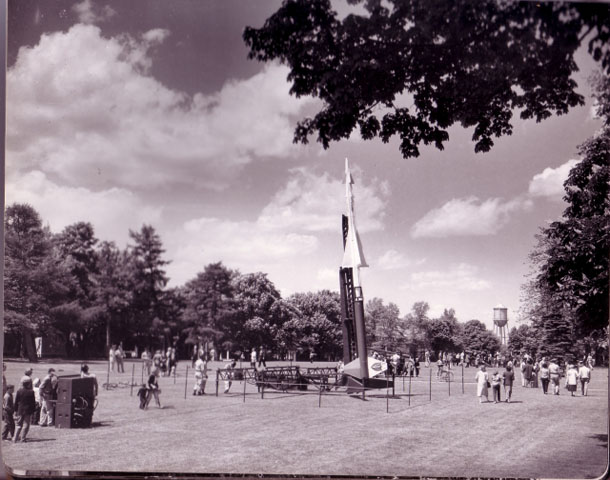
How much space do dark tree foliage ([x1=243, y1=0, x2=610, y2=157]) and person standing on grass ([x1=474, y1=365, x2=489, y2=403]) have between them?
200 centimetres

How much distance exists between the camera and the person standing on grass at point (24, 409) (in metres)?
3.97

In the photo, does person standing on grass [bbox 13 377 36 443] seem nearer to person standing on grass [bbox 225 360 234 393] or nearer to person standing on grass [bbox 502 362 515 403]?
person standing on grass [bbox 225 360 234 393]

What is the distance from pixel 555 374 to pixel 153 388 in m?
3.48

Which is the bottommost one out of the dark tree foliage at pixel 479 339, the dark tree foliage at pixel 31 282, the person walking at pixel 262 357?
the person walking at pixel 262 357

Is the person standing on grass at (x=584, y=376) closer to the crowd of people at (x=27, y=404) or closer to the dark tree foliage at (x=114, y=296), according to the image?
the dark tree foliage at (x=114, y=296)

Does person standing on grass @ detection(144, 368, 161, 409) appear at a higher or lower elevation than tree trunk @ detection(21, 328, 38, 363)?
lower

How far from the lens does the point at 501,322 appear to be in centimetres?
436

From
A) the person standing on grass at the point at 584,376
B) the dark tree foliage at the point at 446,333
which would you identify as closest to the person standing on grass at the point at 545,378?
the person standing on grass at the point at 584,376

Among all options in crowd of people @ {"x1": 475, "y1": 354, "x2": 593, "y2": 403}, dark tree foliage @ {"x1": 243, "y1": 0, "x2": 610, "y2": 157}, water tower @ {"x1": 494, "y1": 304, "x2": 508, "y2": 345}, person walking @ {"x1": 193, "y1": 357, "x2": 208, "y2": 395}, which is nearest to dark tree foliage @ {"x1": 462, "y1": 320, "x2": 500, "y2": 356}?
water tower @ {"x1": 494, "y1": 304, "x2": 508, "y2": 345}

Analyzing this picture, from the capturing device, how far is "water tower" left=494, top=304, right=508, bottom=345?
169 inches

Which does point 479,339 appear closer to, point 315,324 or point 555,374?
point 555,374

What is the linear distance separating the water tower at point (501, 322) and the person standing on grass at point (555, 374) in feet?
1.42

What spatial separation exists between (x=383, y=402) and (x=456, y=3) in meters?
3.53

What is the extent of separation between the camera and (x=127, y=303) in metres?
4.11
